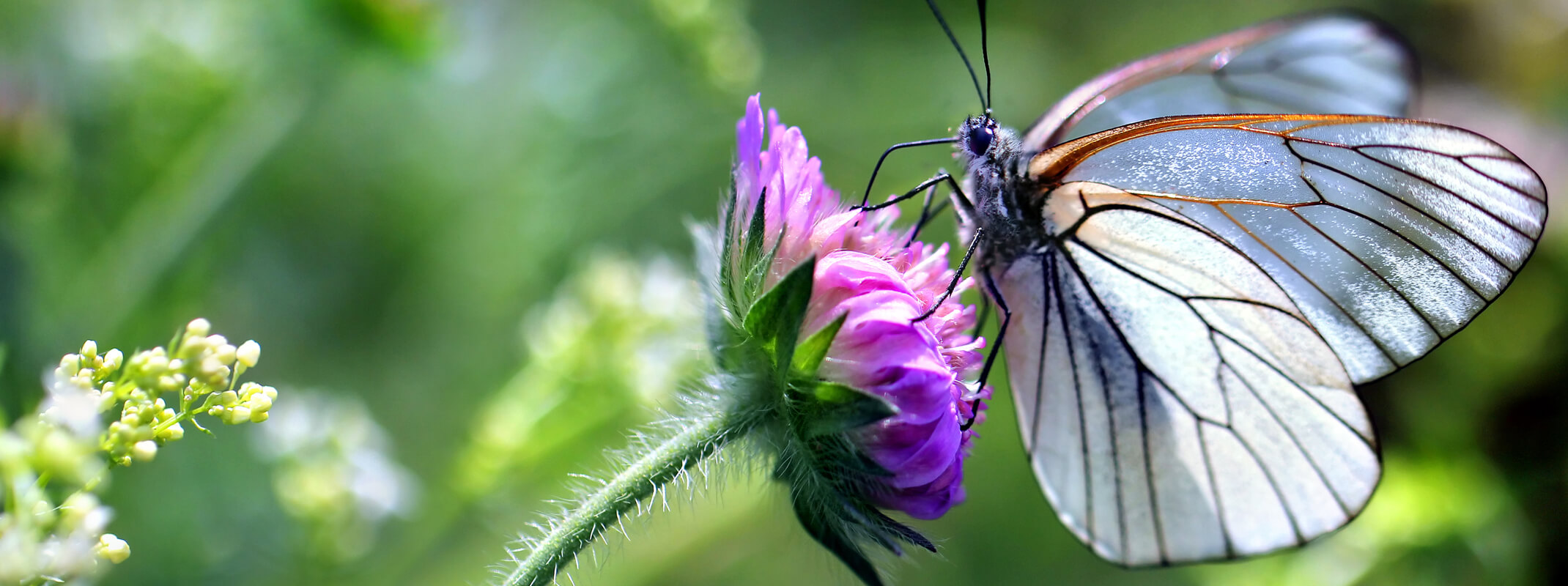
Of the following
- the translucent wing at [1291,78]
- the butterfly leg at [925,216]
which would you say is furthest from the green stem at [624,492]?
the translucent wing at [1291,78]

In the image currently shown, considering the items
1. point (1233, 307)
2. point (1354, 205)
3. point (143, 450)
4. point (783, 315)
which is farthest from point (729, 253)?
point (1354, 205)

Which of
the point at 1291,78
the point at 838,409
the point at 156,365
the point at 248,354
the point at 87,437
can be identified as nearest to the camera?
the point at 87,437

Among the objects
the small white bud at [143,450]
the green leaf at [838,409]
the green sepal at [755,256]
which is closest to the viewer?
the small white bud at [143,450]

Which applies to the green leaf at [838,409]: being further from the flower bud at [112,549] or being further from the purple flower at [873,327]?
the flower bud at [112,549]

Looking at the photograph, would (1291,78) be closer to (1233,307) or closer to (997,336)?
Result: (1233,307)

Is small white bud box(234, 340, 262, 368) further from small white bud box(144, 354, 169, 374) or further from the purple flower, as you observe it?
the purple flower

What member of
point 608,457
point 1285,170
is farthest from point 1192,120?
point 608,457
